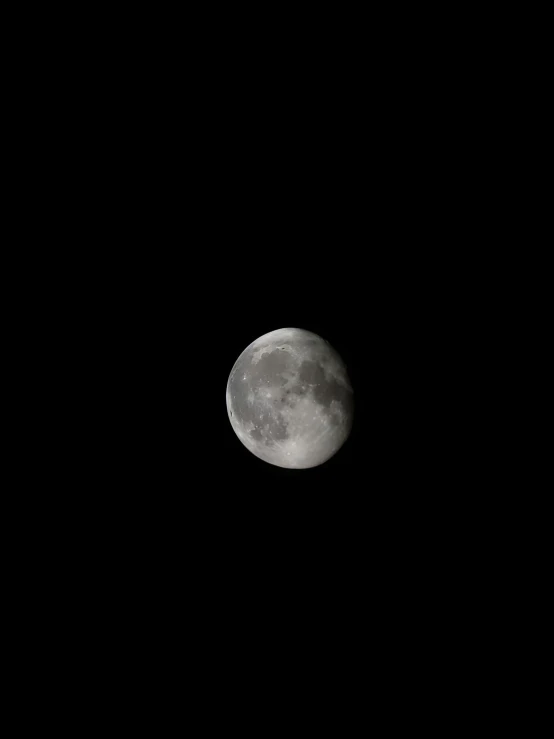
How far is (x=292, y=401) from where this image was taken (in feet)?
8.53

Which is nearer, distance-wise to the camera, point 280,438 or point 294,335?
point 280,438

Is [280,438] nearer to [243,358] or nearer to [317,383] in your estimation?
[317,383]

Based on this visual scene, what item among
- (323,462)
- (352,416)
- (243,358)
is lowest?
(323,462)

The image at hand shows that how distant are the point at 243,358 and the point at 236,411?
35 cm

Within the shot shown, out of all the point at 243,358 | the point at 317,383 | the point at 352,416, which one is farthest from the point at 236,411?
the point at 352,416

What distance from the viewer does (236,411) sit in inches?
111

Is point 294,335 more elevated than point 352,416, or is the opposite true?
point 294,335

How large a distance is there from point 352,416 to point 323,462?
35 centimetres

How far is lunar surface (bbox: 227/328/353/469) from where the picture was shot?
103 inches

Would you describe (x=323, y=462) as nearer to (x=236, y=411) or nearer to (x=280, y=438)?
(x=280, y=438)

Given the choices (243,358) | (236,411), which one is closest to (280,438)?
(236,411)

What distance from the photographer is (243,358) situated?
9.51ft

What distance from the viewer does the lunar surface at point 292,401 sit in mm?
2613

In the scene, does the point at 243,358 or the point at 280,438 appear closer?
the point at 280,438
